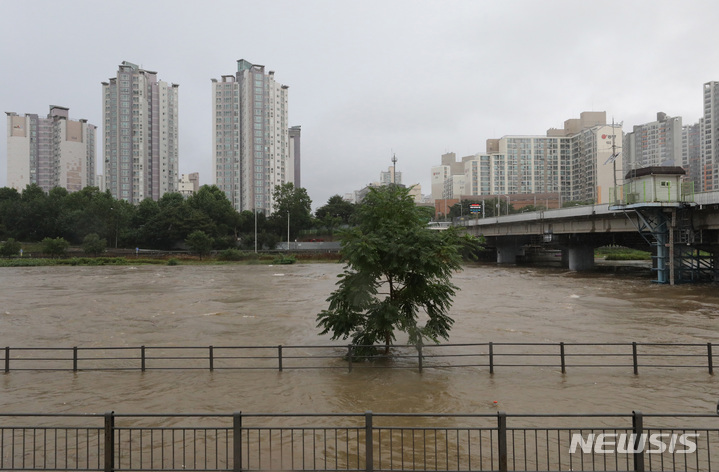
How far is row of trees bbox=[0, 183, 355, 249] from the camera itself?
325ft

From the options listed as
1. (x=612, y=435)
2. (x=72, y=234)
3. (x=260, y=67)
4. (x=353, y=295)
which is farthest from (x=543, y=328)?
(x=260, y=67)

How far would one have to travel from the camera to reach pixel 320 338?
20281 mm

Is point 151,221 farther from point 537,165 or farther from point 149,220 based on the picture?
point 537,165

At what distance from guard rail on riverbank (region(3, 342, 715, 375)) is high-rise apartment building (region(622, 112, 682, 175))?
409ft

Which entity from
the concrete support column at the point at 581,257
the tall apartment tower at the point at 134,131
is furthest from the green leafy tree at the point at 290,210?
the concrete support column at the point at 581,257

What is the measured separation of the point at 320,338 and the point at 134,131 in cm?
14498

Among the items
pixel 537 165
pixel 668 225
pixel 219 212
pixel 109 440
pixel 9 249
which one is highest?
pixel 537 165

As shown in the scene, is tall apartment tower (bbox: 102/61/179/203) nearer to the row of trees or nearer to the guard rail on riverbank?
the row of trees

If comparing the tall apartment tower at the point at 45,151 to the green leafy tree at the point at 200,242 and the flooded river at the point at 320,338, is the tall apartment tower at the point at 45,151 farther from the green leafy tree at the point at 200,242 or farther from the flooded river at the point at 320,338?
the flooded river at the point at 320,338

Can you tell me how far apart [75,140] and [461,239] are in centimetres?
18541

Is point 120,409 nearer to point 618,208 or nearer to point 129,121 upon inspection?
point 618,208

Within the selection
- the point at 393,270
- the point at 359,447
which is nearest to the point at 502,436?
the point at 359,447

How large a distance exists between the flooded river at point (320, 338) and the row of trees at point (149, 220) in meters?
54.8

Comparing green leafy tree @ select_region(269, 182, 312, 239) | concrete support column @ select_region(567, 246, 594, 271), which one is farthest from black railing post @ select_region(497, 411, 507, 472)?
green leafy tree @ select_region(269, 182, 312, 239)
